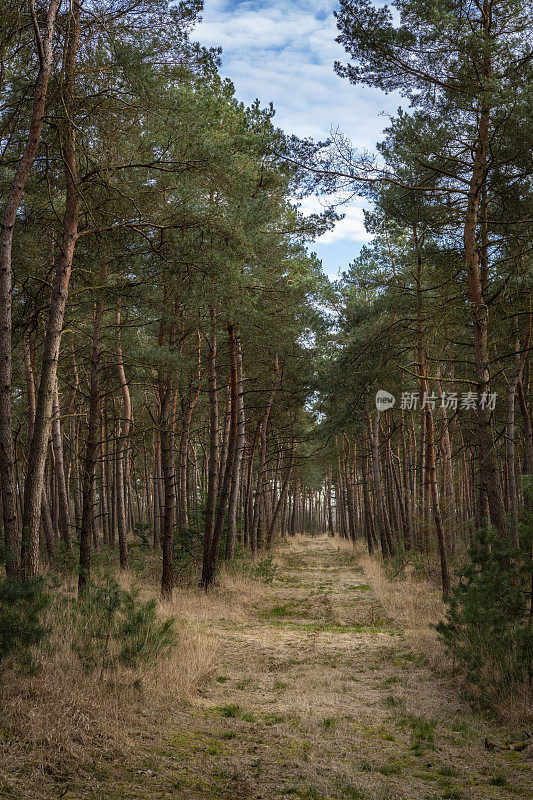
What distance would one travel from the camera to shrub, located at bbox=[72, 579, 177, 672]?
19.2ft

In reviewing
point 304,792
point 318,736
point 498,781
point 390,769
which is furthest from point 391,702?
point 304,792

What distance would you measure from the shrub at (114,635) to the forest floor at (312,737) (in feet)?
2.31

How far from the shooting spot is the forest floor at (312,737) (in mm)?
4035

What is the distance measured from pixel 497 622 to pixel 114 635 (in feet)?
14.1

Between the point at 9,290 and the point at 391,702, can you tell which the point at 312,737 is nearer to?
the point at 391,702

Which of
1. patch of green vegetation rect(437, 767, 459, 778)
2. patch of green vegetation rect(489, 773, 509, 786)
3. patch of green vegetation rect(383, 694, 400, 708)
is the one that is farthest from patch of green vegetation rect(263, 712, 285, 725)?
patch of green vegetation rect(489, 773, 509, 786)

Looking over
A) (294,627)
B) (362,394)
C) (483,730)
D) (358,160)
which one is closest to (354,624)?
(294,627)

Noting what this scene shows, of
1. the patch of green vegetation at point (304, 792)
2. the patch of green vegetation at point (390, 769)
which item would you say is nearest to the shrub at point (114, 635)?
the patch of green vegetation at point (304, 792)

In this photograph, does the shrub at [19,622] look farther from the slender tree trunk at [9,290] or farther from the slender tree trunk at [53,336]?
the slender tree trunk at [53,336]

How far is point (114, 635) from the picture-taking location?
6.25 metres

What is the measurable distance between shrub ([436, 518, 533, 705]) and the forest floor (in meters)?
0.44

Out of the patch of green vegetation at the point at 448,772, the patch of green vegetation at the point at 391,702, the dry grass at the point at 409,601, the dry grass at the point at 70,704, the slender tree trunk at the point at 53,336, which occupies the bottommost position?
the dry grass at the point at 409,601

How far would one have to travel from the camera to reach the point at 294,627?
10797mm

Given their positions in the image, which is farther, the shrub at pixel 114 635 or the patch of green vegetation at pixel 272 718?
the shrub at pixel 114 635
